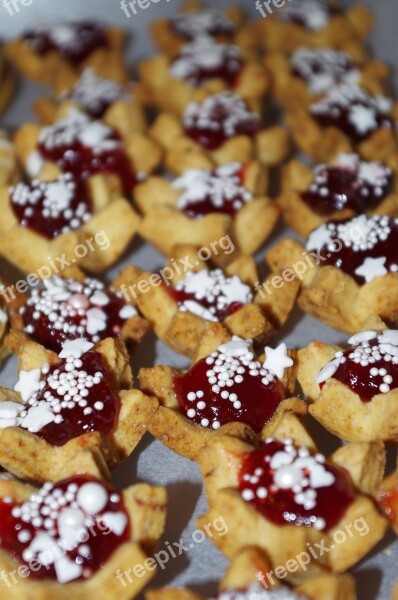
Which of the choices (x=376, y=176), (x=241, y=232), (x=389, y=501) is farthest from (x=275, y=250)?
(x=389, y=501)

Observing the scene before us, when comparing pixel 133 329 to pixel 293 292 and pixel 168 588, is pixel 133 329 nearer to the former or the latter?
pixel 293 292

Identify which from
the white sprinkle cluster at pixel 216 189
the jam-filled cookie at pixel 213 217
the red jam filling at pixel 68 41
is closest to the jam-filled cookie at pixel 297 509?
the jam-filled cookie at pixel 213 217

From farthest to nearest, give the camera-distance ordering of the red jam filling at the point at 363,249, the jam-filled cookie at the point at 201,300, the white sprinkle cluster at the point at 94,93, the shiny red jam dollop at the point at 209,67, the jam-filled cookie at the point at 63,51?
the jam-filled cookie at the point at 63,51, the shiny red jam dollop at the point at 209,67, the white sprinkle cluster at the point at 94,93, the red jam filling at the point at 363,249, the jam-filled cookie at the point at 201,300

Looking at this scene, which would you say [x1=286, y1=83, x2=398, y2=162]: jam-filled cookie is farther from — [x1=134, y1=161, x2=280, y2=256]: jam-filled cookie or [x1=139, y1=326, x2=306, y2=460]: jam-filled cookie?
[x1=139, y1=326, x2=306, y2=460]: jam-filled cookie

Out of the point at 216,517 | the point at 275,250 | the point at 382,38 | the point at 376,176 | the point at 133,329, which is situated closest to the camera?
the point at 216,517

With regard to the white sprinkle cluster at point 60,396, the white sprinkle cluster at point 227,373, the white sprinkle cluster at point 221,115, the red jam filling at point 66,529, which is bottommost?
the white sprinkle cluster at point 227,373

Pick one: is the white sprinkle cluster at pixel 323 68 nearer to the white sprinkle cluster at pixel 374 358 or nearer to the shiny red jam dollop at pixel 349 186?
the shiny red jam dollop at pixel 349 186

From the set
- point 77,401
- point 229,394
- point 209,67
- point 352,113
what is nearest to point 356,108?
point 352,113
